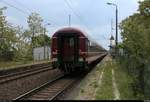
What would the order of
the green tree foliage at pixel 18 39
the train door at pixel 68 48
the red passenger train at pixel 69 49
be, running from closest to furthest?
the red passenger train at pixel 69 49, the train door at pixel 68 48, the green tree foliage at pixel 18 39

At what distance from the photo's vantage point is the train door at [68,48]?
3170cm

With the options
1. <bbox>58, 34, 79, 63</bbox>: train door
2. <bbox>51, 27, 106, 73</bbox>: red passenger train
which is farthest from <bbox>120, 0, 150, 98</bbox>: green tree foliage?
<bbox>58, 34, 79, 63</bbox>: train door

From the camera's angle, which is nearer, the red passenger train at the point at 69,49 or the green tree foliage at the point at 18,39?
the red passenger train at the point at 69,49

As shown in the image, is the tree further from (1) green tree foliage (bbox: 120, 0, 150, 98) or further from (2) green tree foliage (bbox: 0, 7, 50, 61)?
(1) green tree foliage (bbox: 120, 0, 150, 98)

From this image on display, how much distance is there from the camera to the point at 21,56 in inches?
2940

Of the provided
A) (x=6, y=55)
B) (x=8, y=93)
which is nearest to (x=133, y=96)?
(x=8, y=93)

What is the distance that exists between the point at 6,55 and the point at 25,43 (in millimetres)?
14959

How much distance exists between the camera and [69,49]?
32.0 metres

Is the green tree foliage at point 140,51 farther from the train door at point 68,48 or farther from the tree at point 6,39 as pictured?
the tree at point 6,39

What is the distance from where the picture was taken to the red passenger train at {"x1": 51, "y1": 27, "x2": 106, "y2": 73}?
3142cm

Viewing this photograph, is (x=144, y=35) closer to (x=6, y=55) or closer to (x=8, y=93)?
(x=8, y=93)

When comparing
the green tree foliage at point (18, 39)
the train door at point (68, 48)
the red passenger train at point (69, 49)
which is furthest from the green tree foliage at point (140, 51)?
the green tree foliage at point (18, 39)

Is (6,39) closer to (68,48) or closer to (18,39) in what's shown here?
(18,39)

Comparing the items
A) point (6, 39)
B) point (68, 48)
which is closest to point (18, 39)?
point (6, 39)
